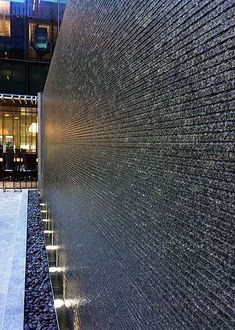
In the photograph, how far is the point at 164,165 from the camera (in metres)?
0.94

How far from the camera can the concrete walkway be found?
344 cm

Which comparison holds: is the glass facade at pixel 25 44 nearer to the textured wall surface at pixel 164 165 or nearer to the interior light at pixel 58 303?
the interior light at pixel 58 303

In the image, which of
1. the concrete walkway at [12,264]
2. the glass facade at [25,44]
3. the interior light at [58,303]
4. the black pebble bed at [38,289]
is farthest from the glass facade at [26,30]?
the interior light at [58,303]

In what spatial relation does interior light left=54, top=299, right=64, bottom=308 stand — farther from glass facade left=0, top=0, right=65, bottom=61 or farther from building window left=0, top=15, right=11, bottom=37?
building window left=0, top=15, right=11, bottom=37

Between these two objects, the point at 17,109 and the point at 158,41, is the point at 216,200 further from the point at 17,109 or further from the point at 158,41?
the point at 17,109

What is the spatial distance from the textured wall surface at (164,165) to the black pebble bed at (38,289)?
1.75 metres

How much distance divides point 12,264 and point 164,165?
14.4 ft

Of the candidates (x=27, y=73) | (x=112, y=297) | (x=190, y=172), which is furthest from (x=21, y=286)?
(x=27, y=73)

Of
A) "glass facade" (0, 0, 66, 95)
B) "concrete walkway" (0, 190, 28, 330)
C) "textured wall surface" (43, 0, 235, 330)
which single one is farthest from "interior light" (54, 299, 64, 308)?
"glass facade" (0, 0, 66, 95)

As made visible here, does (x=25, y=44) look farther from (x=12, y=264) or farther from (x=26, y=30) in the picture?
(x=12, y=264)

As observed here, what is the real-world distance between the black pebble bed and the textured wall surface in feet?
5.74

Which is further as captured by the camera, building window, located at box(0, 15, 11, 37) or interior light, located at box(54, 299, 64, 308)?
building window, located at box(0, 15, 11, 37)

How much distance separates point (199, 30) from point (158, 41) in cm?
25

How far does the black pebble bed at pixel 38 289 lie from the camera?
3.44m
